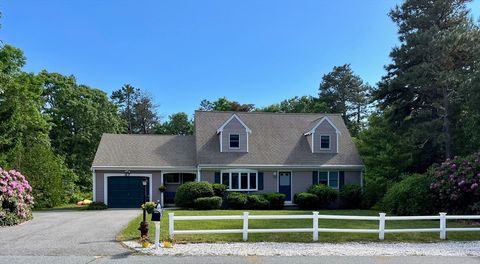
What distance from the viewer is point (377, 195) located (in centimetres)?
2705

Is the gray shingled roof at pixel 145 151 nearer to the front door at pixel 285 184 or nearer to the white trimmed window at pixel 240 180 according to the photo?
the white trimmed window at pixel 240 180

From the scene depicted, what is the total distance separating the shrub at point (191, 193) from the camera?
2552 centimetres

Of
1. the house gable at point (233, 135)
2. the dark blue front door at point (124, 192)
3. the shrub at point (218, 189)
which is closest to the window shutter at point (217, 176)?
the shrub at point (218, 189)

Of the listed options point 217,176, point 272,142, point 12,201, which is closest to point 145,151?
point 217,176

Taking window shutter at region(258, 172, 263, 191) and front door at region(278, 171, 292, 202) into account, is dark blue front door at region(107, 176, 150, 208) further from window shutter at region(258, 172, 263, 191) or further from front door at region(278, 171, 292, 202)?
front door at region(278, 171, 292, 202)

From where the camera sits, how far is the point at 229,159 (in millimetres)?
28750

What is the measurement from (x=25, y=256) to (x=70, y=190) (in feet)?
92.5

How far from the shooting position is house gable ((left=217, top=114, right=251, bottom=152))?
2950cm

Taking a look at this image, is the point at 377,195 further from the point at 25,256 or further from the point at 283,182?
the point at 25,256

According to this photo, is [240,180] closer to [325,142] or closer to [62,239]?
[325,142]

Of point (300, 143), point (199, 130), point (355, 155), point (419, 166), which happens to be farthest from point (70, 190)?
point (419, 166)

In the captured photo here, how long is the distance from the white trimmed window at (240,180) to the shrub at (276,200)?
Answer: 5.55 feet

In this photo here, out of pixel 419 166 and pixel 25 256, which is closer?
pixel 25 256

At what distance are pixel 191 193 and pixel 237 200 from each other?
2832 mm
